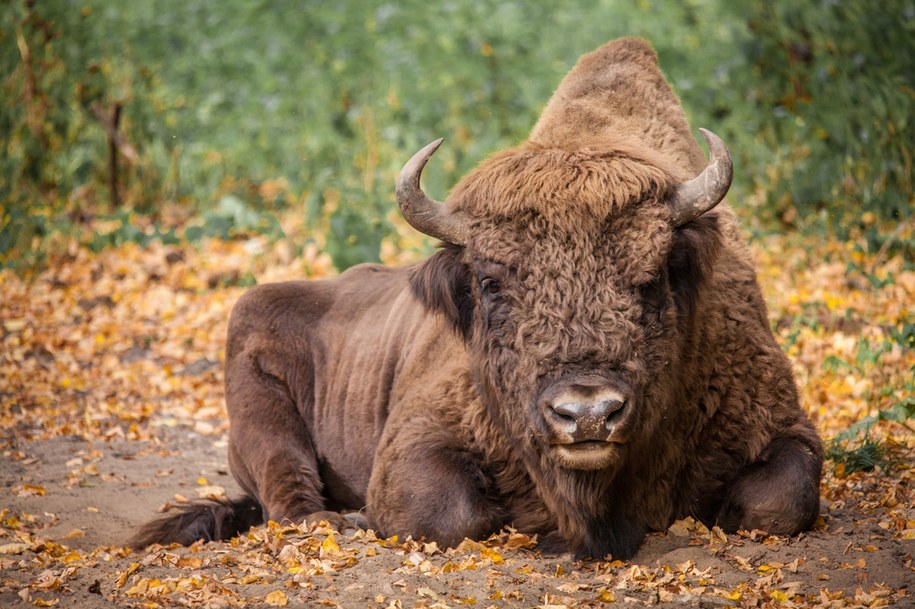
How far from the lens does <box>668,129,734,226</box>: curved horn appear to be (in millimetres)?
4602

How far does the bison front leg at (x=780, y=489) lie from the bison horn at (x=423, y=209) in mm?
1699

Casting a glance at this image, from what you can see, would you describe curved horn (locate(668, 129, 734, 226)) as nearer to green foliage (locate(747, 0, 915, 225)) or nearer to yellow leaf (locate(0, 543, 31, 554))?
yellow leaf (locate(0, 543, 31, 554))

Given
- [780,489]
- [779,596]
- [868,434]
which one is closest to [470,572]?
[779,596]

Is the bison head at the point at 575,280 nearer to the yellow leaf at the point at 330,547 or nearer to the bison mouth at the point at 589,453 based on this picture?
the bison mouth at the point at 589,453

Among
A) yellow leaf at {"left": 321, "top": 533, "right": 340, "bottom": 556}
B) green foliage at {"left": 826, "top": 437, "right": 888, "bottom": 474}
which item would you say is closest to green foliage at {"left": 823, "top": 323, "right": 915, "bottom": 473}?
green foliage at {"left": 826, "top": 437, "right": 888, "bottom": 474}

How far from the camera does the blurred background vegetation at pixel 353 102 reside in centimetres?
1027

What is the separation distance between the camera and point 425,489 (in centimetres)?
509

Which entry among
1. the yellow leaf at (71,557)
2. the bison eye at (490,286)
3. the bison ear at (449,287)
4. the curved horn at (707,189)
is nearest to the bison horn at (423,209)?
the bison ear at (449,287)

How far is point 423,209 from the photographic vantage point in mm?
4816

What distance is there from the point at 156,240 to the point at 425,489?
25.8ft

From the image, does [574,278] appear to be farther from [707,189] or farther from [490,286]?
[707,189]

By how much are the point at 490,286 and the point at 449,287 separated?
0.34 metres

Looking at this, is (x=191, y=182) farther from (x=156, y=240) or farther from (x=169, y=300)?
(x=169, y=300)

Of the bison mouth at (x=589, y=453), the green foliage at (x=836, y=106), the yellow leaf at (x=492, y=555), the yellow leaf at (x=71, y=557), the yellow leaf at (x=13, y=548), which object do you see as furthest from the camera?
the green foliage at (x=836, y=106)
